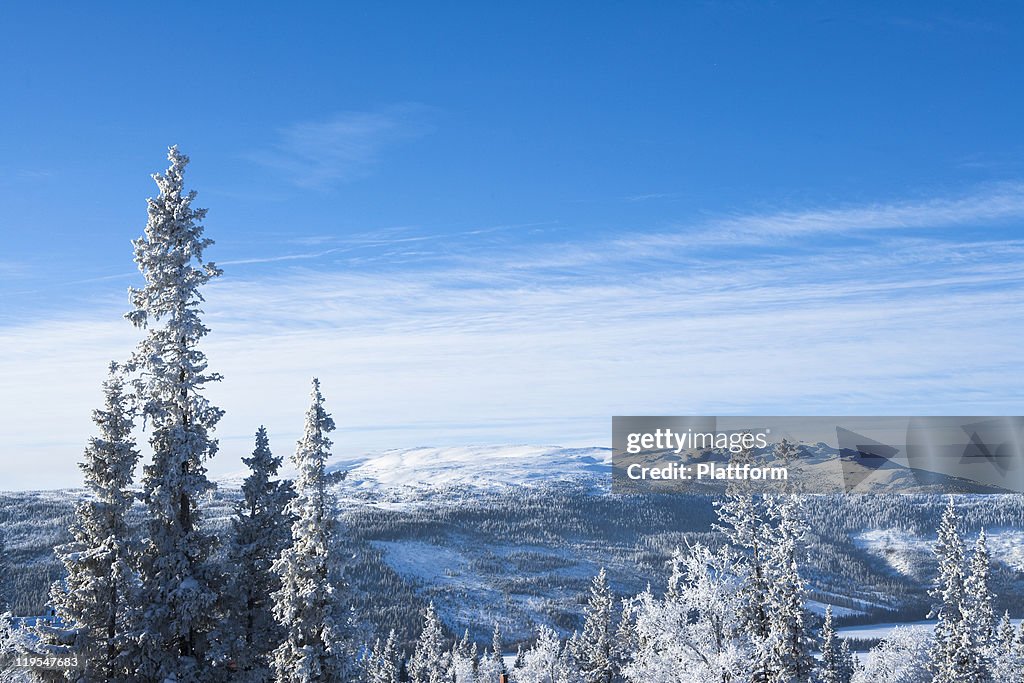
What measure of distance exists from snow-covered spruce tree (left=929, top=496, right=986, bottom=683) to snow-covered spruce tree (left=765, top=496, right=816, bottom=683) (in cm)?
1817

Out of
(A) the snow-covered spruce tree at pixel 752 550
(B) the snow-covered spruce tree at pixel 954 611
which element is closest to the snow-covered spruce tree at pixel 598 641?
(B) the snow-covered spruce tree at pixel 954 611

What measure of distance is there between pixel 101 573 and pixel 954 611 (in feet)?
155

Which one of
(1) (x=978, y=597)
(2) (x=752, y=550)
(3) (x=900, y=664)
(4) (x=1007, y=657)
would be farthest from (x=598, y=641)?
(3) (x=900, y=664)

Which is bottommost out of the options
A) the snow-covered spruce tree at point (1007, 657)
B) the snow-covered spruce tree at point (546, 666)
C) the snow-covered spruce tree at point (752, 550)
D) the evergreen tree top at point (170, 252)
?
the snow-covered spruce tree at point (546, 666)

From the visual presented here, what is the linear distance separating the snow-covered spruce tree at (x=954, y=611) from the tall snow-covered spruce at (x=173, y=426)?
4161cm

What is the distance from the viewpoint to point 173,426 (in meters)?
28.3

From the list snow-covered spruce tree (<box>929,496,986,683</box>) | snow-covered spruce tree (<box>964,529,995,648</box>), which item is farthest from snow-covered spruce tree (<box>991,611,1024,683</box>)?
snow-covered spruce tree (<box>964,529,995,648</box>)

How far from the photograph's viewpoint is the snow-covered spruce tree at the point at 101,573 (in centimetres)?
2731

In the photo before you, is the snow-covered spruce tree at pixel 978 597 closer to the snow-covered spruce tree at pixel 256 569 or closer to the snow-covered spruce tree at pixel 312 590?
the snow-covered spruce tree at pixel 312 590

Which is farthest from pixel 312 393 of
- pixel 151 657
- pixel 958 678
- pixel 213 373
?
pixel 958 678

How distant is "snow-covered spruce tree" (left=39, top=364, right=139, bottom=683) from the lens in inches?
1075

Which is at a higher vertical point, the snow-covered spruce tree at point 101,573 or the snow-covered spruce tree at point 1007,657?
the snow-covered spruce tree at point 101,573

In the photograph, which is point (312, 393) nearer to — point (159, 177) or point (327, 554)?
point (327, 554)

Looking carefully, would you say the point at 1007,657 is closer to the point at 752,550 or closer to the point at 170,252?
the point at 752,550
